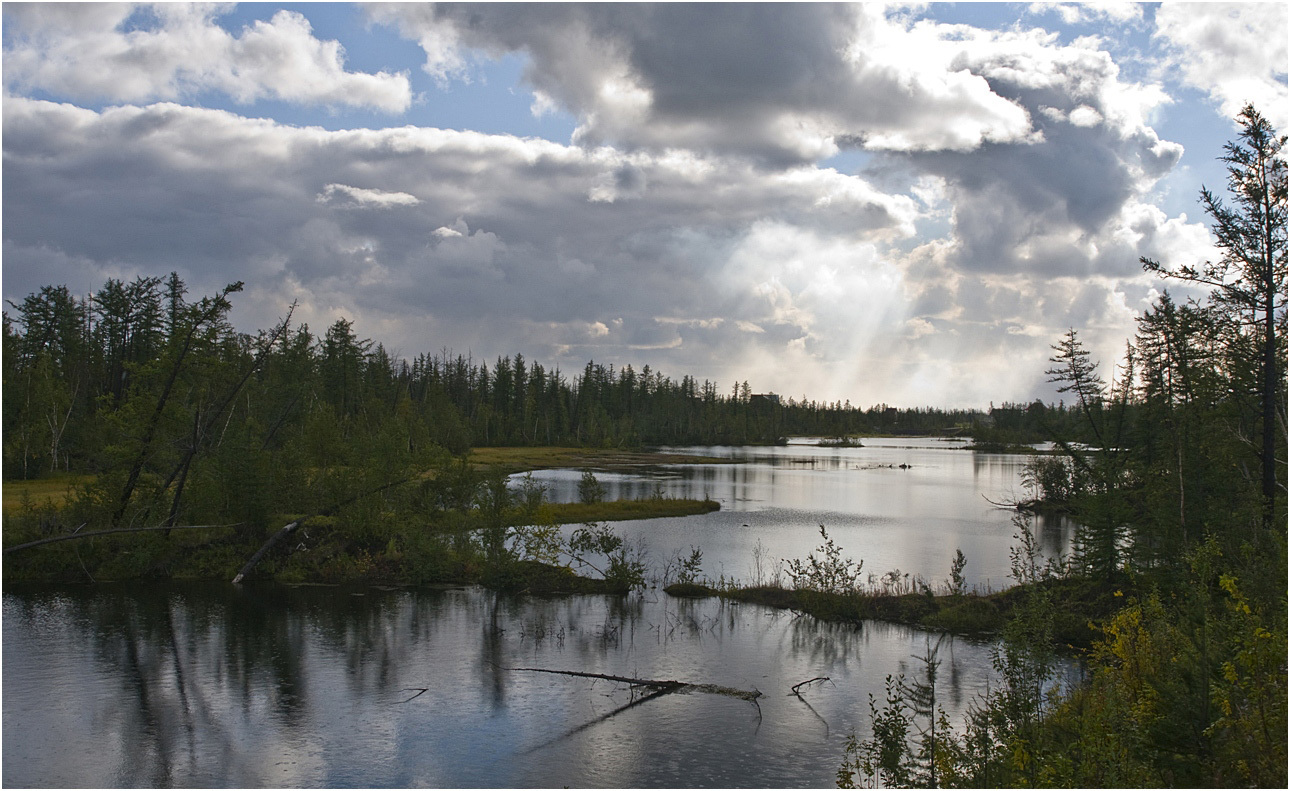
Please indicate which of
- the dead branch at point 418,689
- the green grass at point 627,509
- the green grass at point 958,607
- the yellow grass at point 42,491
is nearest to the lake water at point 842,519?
the green grass at point 627,509

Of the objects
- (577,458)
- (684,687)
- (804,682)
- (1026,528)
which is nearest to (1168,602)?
(1026,528)

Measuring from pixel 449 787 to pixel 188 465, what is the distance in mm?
23713

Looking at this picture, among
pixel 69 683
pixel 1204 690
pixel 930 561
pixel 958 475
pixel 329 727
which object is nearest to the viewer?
pixel 1204 690

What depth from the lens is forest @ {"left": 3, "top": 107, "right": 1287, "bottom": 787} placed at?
10.8 m

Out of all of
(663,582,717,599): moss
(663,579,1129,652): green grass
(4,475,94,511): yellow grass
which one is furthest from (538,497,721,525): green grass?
(4,475,94,511): yellow grass

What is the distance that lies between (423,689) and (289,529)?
55.0ft

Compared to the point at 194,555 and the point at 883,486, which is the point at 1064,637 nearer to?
the point at 194,555

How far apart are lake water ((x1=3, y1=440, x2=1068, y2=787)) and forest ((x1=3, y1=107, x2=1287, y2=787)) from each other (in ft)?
6.72

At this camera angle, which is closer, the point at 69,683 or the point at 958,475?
the point at 69,683

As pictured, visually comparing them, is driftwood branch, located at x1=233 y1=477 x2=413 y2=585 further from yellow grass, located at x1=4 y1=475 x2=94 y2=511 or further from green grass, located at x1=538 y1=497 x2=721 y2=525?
green grass, located at x1=538 y1=497 x2=721 y2=525

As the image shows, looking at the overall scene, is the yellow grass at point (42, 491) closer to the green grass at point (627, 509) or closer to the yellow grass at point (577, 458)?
the green grass at point (627, 509)

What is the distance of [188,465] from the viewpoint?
3338 centimetres

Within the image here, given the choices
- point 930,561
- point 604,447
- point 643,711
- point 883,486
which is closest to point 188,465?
point 643,711

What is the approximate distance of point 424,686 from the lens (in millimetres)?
20953
